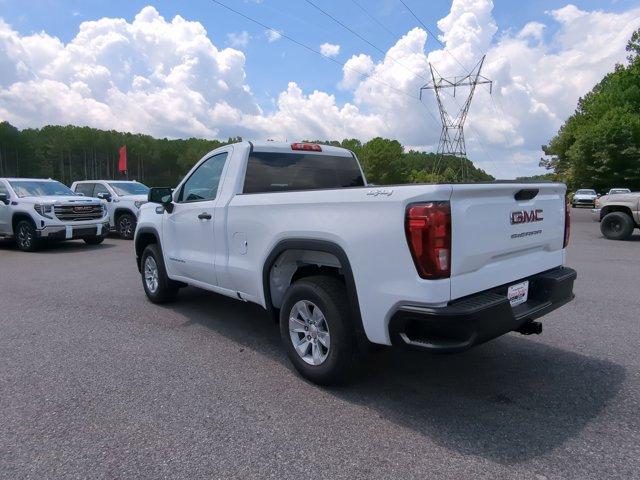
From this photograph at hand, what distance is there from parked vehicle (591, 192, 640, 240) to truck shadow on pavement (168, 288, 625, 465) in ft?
34.7

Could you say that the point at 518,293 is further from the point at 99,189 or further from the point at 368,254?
the point at 99,189

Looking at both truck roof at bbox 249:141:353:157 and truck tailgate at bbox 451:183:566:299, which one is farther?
truck roof at bbox 249:141:353:157

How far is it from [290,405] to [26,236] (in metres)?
11.2

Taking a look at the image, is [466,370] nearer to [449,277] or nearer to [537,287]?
[537,287]

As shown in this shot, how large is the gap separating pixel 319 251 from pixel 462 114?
29504 mm

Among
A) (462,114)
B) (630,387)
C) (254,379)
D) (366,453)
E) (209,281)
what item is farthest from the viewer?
(462,114)

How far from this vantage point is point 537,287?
359 centimetres

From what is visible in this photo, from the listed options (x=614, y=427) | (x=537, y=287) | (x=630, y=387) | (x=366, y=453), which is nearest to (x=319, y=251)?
(x=366, y=453)

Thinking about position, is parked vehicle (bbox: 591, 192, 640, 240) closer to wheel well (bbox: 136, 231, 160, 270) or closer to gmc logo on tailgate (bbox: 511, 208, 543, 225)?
gmc logo on tailgate (bbox: 511, 208, 543, 225)

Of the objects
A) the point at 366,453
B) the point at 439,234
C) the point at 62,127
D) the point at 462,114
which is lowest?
the point at 366,453

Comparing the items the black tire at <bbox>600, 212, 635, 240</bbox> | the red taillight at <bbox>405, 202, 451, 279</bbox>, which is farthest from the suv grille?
the black tire at <bbox>600, 212, 635, 240</bbox>

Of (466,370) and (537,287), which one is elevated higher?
(537,287)

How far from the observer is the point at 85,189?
1554cm

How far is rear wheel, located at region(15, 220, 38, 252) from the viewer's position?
1169 centimetres
